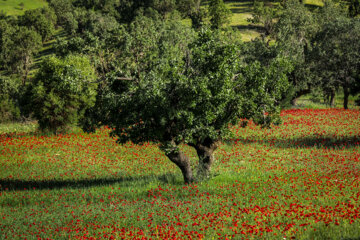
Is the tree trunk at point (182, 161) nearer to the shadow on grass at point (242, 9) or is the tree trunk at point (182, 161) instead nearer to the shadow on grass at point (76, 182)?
the shadow on grass at point (76, 182)

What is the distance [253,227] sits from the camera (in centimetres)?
965

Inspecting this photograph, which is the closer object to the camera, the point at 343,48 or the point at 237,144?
the point at 237,144

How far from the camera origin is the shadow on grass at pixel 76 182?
658 inches

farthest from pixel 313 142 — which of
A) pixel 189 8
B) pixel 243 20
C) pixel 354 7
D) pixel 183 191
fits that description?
pixel 354 7

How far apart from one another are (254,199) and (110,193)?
6.57 m

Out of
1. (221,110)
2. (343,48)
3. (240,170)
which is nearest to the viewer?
(221,110)

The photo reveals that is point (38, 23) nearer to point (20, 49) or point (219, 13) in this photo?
point (20, 49)

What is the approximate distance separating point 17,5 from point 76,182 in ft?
564

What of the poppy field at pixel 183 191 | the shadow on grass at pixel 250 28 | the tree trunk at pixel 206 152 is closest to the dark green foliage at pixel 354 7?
the shadow on grass at pixel 250 28

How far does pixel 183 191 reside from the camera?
14172mm

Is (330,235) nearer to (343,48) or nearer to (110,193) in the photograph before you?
(110,193)

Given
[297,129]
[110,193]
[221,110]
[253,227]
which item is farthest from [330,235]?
[297,129]

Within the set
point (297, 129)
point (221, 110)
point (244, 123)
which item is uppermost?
point (221, 110)

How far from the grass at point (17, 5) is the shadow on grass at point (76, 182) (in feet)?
502
